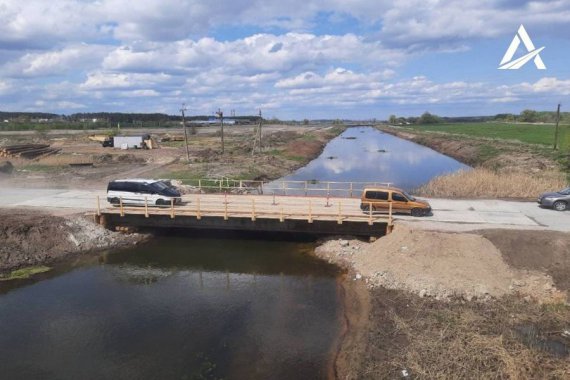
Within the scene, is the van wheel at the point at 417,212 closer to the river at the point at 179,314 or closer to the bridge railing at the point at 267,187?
the river at the point at 179,314

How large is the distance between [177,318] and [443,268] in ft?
36.5

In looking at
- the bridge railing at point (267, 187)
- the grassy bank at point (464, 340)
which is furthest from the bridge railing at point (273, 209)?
the grassy bank at point (464, 340)

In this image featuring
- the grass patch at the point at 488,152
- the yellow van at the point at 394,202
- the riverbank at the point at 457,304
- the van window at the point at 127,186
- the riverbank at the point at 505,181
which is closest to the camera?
the riverbank at the point at 457,304

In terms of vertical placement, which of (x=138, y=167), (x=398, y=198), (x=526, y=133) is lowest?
(x=138, y=167)

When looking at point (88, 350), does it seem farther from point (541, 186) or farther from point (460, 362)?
point (541, 186)

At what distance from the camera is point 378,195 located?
992 inches

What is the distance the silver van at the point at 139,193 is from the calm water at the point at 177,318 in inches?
143

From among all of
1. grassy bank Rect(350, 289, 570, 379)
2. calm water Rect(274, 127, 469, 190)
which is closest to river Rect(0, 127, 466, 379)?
grassy bank Rect(350, 289, 570, 379)

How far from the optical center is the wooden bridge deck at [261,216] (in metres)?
24.7

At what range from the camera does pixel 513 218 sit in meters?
24.6

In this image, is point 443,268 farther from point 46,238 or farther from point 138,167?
point 138,167

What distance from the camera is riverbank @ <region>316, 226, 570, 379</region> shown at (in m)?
13.3

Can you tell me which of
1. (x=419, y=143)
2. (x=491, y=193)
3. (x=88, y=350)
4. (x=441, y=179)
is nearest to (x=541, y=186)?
(x=491, y=193)

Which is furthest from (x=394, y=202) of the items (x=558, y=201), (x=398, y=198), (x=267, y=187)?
(x=267, y=187)
